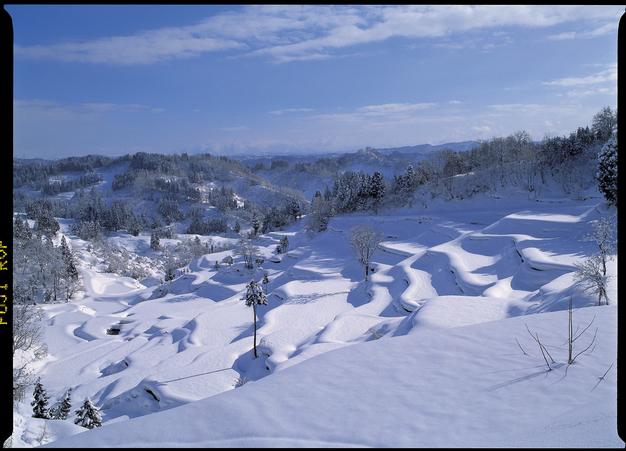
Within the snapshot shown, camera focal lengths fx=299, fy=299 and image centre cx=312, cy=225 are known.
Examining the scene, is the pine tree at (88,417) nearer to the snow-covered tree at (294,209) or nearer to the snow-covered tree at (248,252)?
the snow-covered tree at (248,252)

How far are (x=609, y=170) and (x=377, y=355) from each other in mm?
33465

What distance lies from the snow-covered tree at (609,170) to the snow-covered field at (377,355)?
248 cm

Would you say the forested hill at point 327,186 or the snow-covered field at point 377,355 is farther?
the forested hill at point 327,186

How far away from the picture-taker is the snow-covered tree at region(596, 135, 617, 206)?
2580cm

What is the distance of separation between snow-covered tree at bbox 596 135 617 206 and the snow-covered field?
2.48 meters

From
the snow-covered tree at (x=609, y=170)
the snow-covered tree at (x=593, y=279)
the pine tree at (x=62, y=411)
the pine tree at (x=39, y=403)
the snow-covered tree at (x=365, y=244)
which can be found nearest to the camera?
the snow-covered tree at (x=593, y=279)

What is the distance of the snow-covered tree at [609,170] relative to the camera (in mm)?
25798

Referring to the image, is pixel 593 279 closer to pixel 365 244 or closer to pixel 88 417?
pixel 88 417

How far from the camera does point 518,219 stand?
29.5 meters

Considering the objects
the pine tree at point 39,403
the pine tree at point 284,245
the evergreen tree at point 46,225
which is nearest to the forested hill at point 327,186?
the evergreen tree at point 46,225

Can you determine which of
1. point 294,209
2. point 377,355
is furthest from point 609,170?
point 294,209

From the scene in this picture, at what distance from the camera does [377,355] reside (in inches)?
203

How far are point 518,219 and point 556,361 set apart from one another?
3010cm

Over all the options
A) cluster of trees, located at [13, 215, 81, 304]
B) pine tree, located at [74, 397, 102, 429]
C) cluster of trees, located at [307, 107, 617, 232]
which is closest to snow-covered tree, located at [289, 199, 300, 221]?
cluster of trees, located at [307, 107, 617, 232]
